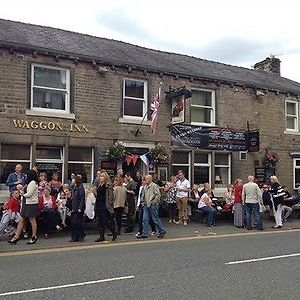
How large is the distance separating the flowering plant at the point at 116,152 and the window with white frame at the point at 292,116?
31.6 feet

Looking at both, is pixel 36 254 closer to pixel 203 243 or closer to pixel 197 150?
pixel 203 243

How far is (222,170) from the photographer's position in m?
19.6

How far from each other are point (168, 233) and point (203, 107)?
7.72m

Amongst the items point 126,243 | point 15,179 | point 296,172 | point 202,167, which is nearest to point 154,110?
point 202,167

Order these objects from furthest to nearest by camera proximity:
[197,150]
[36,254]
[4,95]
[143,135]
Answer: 1. [197,150]
2. [143,135]
3. [4,95]
4. [36,254]

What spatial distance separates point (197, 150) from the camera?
18.7 m

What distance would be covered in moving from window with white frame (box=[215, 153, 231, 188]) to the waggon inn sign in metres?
6.50

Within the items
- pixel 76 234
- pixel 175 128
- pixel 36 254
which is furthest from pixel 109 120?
pixel 36 254

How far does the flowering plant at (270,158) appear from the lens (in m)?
20.2

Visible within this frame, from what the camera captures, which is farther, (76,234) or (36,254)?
(76,234)

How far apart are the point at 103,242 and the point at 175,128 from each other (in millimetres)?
7718

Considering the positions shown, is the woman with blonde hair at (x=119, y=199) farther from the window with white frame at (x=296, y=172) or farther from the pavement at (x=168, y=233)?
the window with white frame at (x=296, y=172)

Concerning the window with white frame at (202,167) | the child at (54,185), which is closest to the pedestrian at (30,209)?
the child at (54,185)

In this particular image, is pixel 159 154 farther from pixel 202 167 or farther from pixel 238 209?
pixel 238 209
